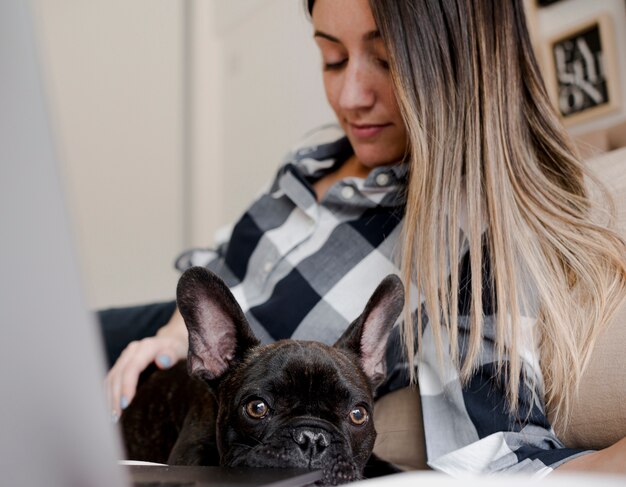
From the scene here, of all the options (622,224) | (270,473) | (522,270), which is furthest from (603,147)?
(270,473)

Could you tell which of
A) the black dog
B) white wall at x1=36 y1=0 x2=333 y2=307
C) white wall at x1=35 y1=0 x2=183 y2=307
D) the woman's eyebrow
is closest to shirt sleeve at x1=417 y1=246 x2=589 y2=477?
the black dog

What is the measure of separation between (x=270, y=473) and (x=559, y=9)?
70.8 inches

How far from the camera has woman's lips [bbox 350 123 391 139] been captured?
4.59 feet

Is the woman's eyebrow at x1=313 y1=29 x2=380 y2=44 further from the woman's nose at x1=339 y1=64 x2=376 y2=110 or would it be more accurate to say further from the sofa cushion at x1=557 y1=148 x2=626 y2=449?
the sofa cushion at x1=557 y1=148 x2=626 y2=449

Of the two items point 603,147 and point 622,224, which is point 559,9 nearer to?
point 603,147

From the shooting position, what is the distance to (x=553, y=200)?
4.01 ft

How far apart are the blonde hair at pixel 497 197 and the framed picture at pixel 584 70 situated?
0.71m

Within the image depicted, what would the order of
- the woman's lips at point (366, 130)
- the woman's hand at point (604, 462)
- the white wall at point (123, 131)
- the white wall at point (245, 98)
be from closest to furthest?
1. the woman's hand at point (604, 462)
2. the woman's lips at point (366, 130)
3. the white wall at point (245, 98)
4. the white wall at point (123, 131)

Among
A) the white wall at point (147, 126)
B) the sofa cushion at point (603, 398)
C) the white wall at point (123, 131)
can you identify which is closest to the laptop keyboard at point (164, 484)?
the sofa cushion at point (603, 398)

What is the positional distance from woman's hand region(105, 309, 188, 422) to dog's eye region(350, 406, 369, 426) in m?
0.48

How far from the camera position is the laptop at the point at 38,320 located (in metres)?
0.41

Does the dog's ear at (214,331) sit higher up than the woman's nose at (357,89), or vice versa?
the woman's nose at (357,89)

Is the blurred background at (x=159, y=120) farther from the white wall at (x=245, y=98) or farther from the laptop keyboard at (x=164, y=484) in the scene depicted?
the laptop keyboard at (x=164, y=484)

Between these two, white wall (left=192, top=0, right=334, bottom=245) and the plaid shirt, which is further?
white wall (left=192, top=0, right=334, bottom=245)
